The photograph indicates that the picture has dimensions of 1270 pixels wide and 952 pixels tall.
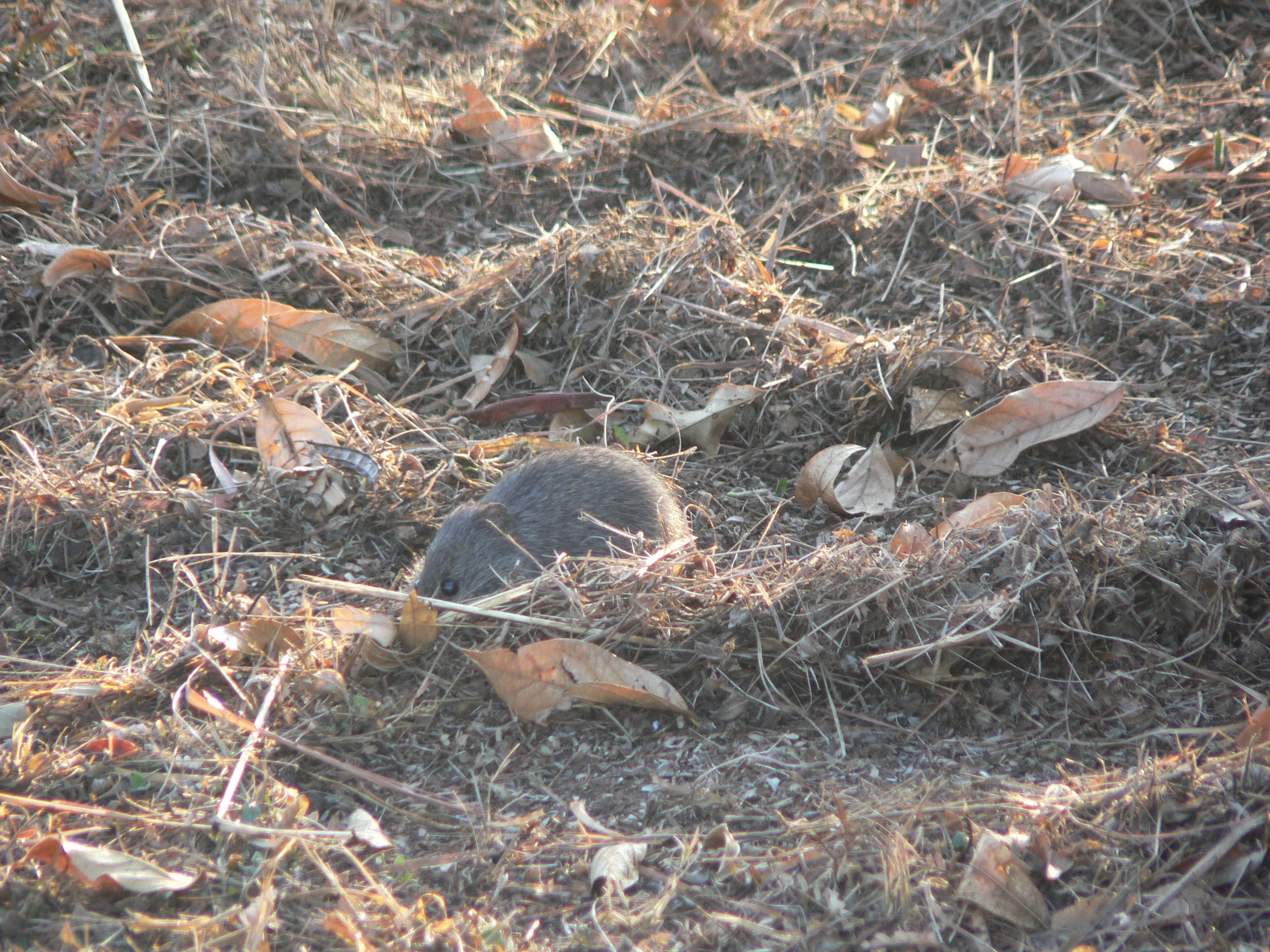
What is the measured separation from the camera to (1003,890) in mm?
2205

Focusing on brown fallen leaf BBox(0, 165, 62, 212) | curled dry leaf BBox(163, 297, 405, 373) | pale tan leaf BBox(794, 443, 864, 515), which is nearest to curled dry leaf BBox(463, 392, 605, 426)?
curled dry leaf BBox(163, 297, 405, 373)

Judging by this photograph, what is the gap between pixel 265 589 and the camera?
3.68 m

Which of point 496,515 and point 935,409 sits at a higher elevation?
point 496,515

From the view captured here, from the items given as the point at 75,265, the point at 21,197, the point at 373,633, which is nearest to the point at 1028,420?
the point at 373,633

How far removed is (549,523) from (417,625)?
85 cm

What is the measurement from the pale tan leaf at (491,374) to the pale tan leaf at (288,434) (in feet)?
2.35

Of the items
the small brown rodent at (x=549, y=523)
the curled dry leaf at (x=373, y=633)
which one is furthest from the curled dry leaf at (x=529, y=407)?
the curled dry leaf at (x=373, y=633)

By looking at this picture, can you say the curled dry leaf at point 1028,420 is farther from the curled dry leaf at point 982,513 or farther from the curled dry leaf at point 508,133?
the curled dry leaf at point 508,133

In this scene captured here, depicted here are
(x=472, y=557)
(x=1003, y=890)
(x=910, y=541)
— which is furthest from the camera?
(x=472, y=557)

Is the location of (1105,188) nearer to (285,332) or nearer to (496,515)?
(496,515)

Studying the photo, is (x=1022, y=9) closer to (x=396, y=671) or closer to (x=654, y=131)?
(x=654, y=131)

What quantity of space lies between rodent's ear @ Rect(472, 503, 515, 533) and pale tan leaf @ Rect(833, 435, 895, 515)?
4.29 ft

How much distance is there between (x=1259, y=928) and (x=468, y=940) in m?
1.74

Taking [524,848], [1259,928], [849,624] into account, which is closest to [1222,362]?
[849,624]
